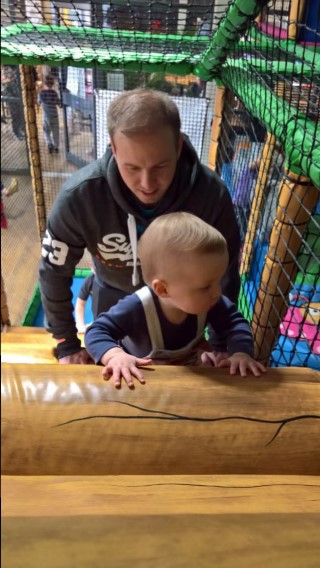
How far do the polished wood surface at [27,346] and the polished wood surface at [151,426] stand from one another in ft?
3.25

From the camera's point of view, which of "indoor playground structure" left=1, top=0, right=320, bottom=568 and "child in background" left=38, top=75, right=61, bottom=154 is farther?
"child in background" left=38, top=75, right=61, bottom=154

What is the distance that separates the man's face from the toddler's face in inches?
9.3

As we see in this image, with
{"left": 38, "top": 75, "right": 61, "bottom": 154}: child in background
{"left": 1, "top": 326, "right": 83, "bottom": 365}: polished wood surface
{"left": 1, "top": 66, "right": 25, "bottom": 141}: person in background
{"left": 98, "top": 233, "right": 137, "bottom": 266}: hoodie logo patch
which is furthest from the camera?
{"left": 38, "top": 75, "right": 61, "bottom": 154}: child in background

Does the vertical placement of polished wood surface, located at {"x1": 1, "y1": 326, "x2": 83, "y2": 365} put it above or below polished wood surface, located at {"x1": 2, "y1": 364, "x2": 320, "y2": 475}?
below

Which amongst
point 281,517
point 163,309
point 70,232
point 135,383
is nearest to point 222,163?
point 70,232

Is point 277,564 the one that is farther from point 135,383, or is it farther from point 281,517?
point 135,383

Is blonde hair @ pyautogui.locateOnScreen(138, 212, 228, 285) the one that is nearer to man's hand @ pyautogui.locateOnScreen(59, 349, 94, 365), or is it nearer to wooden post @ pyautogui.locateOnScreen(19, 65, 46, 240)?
man's hand @ pyautogui.locateOnScreen(59, 349, 94, 365)

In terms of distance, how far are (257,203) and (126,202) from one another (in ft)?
3.76

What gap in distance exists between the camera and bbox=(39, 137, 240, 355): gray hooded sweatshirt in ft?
3.36

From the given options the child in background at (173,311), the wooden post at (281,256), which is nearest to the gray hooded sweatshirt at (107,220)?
the wooden post at (281,256)

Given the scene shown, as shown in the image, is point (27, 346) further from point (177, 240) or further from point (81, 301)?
point (177, 240)

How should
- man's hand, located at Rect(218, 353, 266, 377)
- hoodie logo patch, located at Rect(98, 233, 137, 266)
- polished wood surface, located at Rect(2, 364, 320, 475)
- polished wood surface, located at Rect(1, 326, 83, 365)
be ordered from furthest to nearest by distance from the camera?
polished wood surface, located at Rect(1, 326, 83, 365) → hoodie logo patch, located at Rect(98, 233, 137, 266) → man's hand, located at Rect(218, 353, 266, 377) → polished wood surface, located at Rect(2, 364, 320, 475)

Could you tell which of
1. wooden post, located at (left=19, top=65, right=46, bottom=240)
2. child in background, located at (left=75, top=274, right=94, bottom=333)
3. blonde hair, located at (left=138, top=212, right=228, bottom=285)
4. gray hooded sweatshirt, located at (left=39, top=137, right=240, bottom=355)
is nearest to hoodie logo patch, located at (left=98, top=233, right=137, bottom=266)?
gray hooded sweatshirt, located at (left=39, top=137, right=240, bottom=355)

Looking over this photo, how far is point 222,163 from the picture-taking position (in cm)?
223
